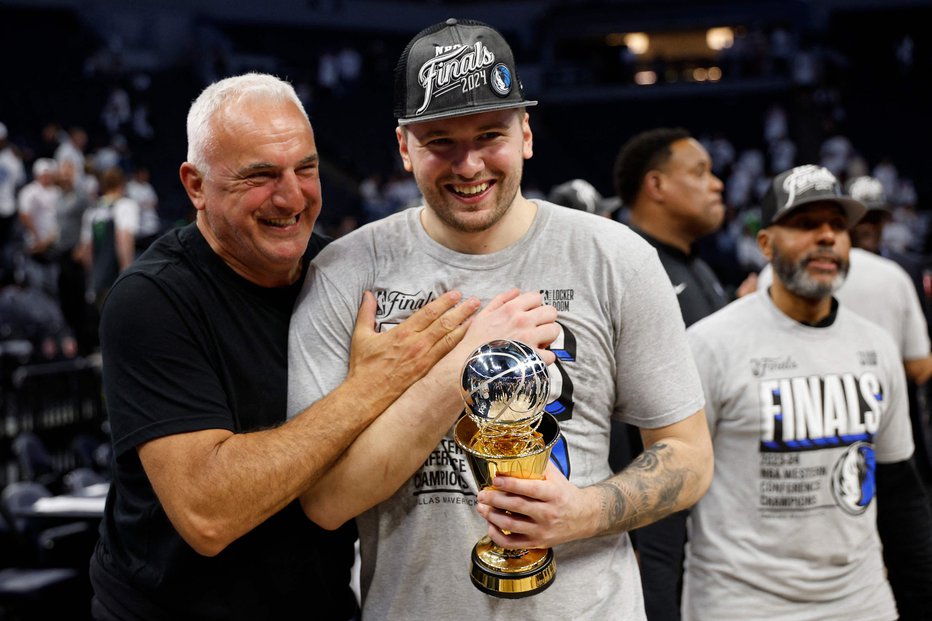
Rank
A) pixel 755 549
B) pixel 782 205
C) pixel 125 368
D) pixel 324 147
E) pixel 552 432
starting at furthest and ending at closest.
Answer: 1. pixel 324 147
2. pixel 782 205
3. pixel 755 549
4. pixel 125 368
5. pixel 552 432

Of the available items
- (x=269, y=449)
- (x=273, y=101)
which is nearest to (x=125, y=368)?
(x=269, y=449)

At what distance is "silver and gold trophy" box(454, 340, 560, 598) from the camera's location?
1458mm

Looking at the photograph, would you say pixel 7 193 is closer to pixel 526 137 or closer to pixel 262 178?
pixel 262 178

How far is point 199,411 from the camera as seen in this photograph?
1892 mm

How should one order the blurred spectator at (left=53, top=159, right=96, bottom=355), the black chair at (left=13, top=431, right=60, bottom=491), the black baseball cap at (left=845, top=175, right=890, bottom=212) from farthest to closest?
the blurred spectator at (left=53, top=159, right=96, bottom=355), the black chair at (left=13, top=431, right=60, bottom=491), the black baseball cap at (left=845, top=175, right=890, bottom=212)

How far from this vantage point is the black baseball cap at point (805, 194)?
286 cm

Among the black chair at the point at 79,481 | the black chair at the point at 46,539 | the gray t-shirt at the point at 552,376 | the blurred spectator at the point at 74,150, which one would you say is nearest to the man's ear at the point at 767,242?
the gray t-shirt at the point at 552,376

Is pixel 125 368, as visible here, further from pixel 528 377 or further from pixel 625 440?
pixel 625 440

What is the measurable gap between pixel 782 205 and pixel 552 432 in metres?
1.65

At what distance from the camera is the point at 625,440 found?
3.07m

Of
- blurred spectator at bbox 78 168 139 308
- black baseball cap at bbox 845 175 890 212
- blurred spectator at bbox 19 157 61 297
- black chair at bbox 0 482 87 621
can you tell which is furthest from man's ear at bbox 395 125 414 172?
blurred spectator at bbox 19 157 61 297

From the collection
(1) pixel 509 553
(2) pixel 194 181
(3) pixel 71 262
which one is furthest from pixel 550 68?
(1) pixel 509 553

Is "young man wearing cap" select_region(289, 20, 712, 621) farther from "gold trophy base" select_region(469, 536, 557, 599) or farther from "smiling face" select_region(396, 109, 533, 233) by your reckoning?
"gold trophy base" select_region(469, 536, 557, 599)

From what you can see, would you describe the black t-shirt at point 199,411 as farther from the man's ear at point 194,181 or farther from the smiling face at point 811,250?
the smiling face at point 811,250
